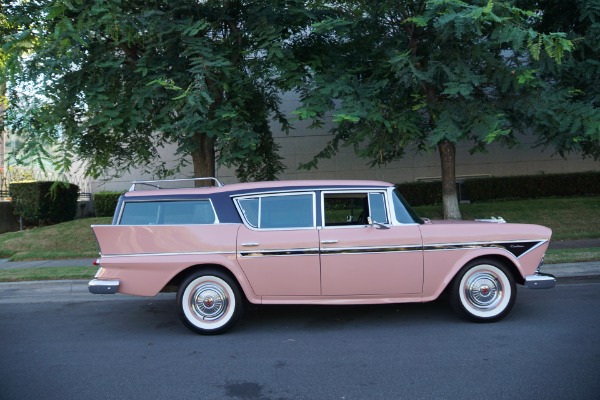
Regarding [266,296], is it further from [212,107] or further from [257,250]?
[212,107]

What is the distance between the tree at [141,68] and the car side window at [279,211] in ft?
9.59


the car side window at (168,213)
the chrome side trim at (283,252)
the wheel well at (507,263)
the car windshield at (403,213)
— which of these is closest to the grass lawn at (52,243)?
the car side window at (168,213)

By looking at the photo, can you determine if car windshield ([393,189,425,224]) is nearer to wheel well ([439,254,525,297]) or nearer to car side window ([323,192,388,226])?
car side window ([323,192,388,226])

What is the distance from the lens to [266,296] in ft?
17.8

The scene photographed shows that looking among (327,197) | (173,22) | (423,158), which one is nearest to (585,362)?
(327,197)

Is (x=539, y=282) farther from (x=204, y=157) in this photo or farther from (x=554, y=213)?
(x=554, y=213)

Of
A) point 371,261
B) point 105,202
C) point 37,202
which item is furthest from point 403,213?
point 105,202

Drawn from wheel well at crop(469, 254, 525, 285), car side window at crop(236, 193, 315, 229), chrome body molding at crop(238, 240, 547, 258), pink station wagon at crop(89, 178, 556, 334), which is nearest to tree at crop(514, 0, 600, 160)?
wheel well at crop(469, 254, 525, 285)

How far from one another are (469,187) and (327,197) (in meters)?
12.4

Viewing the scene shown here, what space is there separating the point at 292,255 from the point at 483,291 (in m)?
2.33

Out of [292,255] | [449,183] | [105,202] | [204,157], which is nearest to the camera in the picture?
[292,255]

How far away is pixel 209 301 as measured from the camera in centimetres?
543

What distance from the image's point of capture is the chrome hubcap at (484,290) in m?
5.52

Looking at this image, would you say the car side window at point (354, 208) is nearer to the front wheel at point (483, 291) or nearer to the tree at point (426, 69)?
the front wheel at point (483, 291)
